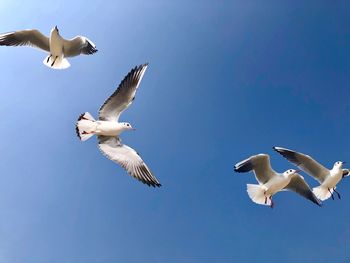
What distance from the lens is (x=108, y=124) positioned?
359 inches

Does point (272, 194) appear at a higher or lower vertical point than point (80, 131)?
higher

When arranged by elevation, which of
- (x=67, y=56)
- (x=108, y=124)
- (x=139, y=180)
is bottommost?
(x=139, y=180)

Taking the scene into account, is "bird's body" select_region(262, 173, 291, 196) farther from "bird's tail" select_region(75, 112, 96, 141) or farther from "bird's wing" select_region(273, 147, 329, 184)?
"bird's tail" select_region(75, 112, 96, 141)

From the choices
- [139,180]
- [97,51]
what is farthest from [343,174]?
[97,51]

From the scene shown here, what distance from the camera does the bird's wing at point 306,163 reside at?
37.4ft

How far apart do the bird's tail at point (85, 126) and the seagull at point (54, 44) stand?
139 centimetres

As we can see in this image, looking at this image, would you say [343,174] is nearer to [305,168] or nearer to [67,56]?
[305,168]

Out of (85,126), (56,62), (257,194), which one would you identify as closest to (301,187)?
(257,194)

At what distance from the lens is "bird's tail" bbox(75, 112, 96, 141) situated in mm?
9023

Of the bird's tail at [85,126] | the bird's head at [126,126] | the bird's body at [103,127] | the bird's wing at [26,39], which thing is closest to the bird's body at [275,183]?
the bird's head at [126,126]

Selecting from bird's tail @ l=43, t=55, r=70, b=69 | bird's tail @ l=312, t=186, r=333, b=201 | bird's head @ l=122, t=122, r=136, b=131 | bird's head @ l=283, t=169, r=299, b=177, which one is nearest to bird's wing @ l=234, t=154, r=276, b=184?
bird's head @ l=283, t=169, r=299, b=177

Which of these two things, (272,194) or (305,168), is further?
(305,168)

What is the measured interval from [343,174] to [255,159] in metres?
2.41

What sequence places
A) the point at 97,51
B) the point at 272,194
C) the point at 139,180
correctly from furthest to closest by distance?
1. the point at 272,194
2. the point at 97,51
3. the point at 139,180
